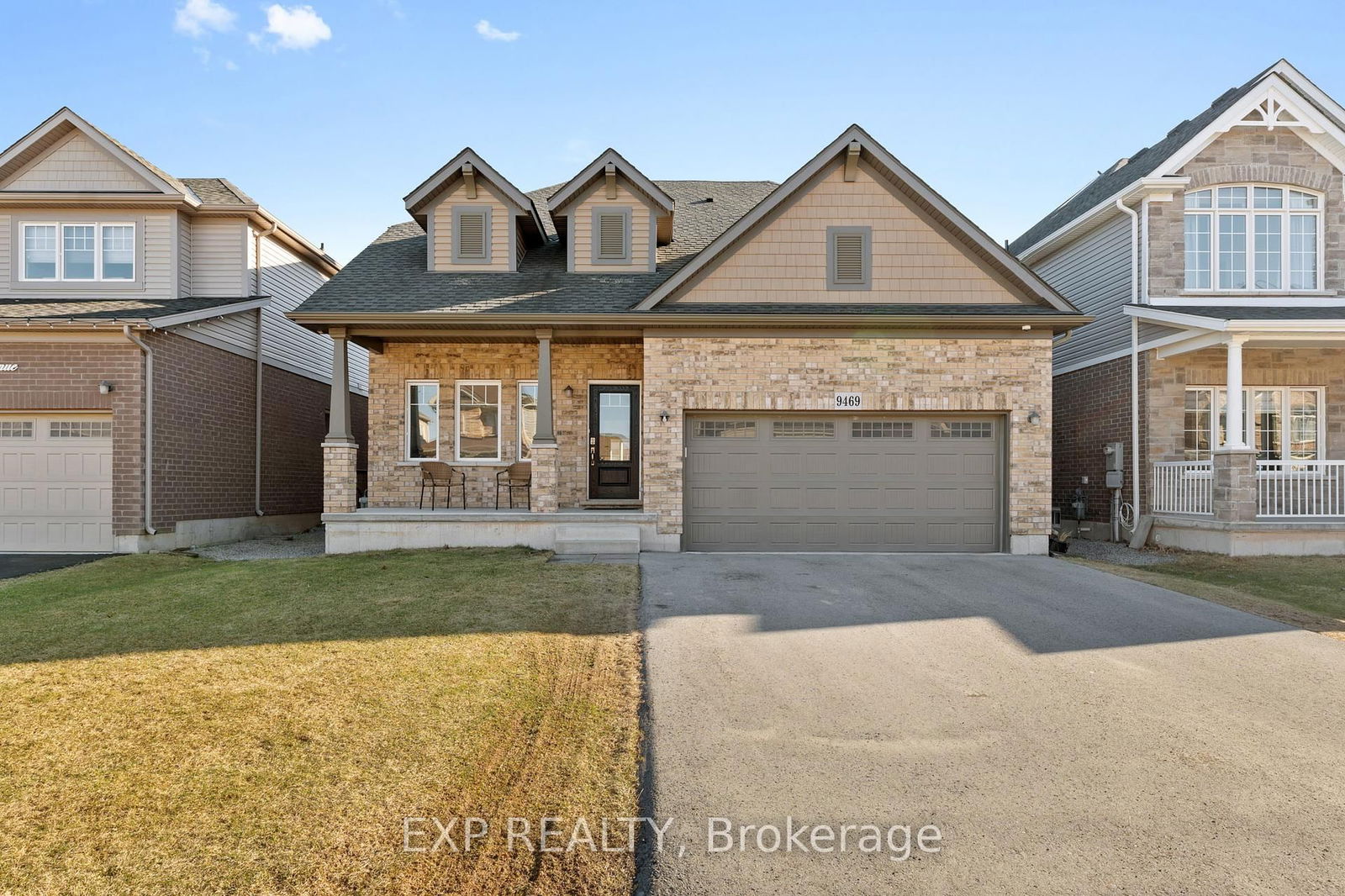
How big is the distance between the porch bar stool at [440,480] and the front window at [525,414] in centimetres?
112

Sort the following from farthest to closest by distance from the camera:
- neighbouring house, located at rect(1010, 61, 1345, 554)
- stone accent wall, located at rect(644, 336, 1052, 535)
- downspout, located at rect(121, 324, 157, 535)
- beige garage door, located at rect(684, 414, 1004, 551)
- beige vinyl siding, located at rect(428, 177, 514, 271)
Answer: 1. beige vinyl siding, located at rect(428, 177, 514, 271)
2. neighbouring house, located at rect(1010, 61, 1345, 554)
3. downspout, located at rect(121, 324, 157, 535)
4. beige garage door, located at rect(684, 414, 1004, 551)
5. stone accent wall, located at rect(644, 336, 1052, 535)

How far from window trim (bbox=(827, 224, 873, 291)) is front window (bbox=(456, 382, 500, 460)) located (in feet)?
19.8

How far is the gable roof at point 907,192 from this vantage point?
1130cm

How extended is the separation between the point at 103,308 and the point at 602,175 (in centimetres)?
870

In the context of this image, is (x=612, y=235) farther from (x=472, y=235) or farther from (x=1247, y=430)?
(x=1247, y=430)

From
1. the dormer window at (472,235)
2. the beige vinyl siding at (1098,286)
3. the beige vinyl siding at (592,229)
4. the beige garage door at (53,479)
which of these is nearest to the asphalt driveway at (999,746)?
the beige vinyl siding at (592,229)

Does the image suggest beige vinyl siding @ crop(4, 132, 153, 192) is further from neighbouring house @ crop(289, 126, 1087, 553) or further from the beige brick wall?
the beige brick wall

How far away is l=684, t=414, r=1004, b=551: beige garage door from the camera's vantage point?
11531mm

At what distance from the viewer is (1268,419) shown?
43.1ft

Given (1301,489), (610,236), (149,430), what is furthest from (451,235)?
(1301,489)

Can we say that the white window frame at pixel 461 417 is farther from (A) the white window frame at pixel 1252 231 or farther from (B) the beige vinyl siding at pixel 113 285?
(A) the white window frame at pixel 1252 231

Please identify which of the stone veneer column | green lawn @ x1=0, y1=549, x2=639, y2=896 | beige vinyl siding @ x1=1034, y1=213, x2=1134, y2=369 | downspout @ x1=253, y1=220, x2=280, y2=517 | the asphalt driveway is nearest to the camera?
green lawn @ x1=0, y1=549, x2=639, y2=896

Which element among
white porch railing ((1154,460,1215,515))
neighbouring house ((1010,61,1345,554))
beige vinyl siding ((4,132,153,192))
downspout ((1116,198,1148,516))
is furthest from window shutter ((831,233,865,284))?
beige vinyl siding ((4,132,153,192))

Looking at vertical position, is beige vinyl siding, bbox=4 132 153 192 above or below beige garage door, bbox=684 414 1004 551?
above
